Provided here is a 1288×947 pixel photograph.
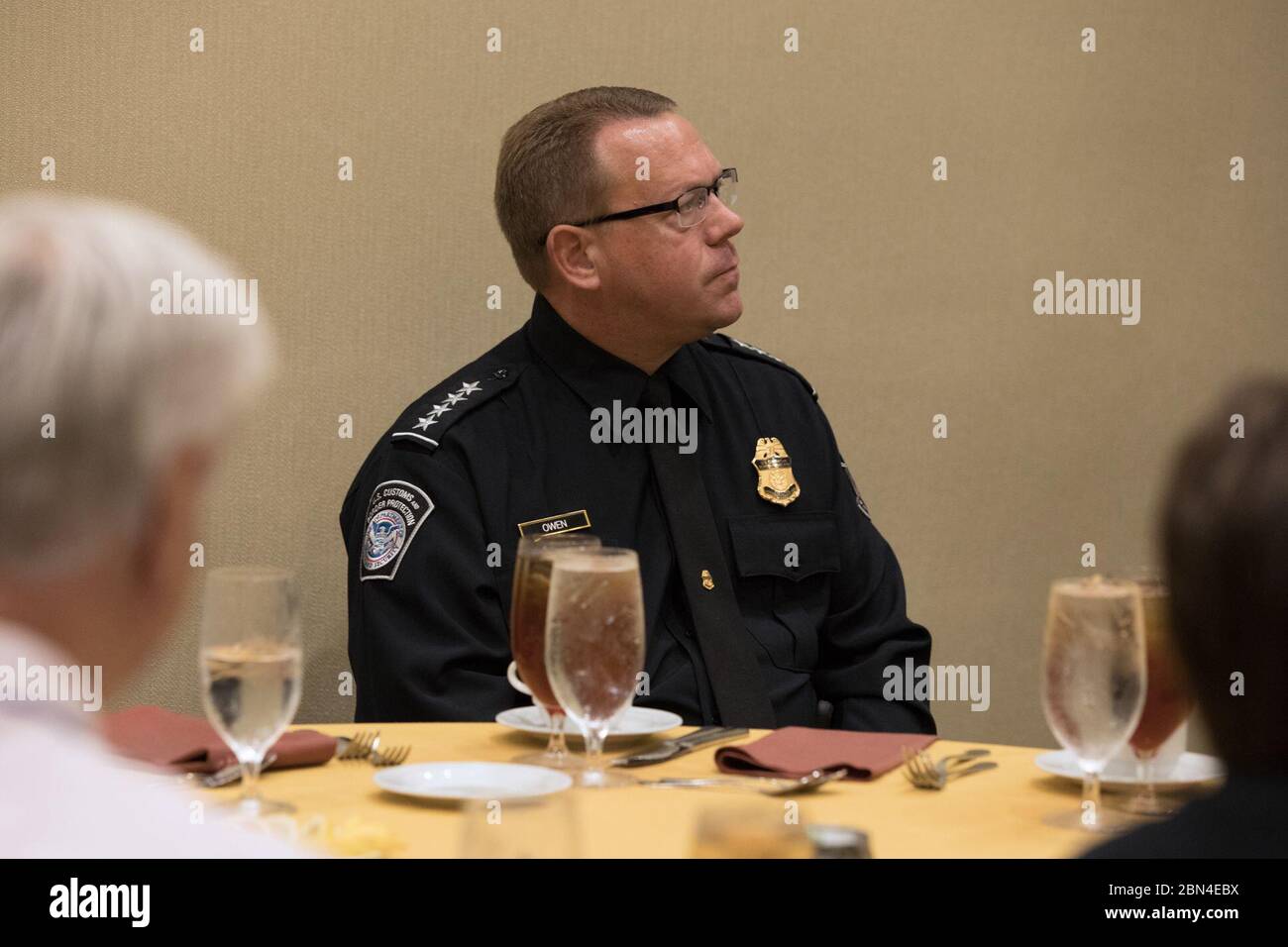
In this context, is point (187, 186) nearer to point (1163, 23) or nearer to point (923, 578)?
point (923, 578)

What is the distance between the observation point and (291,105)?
9.74 ft

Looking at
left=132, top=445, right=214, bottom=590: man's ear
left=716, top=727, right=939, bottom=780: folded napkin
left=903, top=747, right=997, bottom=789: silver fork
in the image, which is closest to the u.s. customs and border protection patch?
left=716, top=727, right=939, bottom=780: folded napkin

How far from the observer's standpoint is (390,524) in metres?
2.35

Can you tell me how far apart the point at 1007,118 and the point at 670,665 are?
5.32ft

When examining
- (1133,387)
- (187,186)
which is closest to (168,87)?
(187,186)

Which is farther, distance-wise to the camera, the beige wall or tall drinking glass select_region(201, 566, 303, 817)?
the beige wall

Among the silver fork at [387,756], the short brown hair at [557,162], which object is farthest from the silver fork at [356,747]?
the short brown hair at [557,162]

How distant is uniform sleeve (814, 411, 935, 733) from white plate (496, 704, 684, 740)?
833mm

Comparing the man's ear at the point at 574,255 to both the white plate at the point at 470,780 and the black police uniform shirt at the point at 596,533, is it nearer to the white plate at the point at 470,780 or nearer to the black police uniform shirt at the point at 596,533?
the black police uniform shirt at the point at 596,533

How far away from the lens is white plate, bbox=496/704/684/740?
66.4 inches

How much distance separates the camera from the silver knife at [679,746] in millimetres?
1571

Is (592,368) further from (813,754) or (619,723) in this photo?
(813,754)

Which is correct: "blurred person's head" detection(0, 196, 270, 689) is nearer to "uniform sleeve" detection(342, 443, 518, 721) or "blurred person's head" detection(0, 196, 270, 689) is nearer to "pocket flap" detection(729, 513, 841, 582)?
"uniform sleeve" detection(342, 443, 518, 721)
